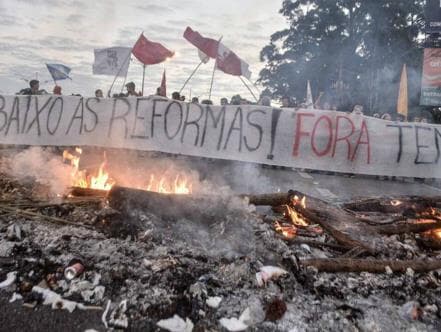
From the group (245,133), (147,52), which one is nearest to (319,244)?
(245,133)

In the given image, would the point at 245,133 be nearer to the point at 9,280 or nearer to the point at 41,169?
the point at 41,169

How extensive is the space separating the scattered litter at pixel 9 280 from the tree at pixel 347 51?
24444mm

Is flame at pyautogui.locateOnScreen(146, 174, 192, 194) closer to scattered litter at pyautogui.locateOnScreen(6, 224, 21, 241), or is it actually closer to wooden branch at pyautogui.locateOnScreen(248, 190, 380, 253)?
wooden branch at pyautogui.locateOnScreen(248, 190, 380, 253)

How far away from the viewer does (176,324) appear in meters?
3.07

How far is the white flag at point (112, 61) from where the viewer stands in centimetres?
1378

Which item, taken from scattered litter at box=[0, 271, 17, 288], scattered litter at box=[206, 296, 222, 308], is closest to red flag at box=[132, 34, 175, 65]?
scattered litter at box=[0, 271, 17, 288]

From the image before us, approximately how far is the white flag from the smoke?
5166mm

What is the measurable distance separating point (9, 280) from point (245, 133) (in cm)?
634

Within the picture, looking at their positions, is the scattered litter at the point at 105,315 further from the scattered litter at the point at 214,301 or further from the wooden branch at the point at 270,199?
the wooden branch at the point at 270,199

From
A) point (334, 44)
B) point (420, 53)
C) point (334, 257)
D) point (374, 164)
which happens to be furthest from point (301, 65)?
point (334, 257)

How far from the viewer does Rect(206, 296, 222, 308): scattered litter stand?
3.33m

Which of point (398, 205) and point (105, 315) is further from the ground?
point (398, 205)

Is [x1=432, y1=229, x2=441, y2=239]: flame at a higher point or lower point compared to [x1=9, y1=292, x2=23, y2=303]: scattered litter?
higher

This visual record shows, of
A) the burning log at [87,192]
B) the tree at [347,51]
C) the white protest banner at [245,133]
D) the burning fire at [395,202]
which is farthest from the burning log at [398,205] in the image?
the tree at [347,51]
